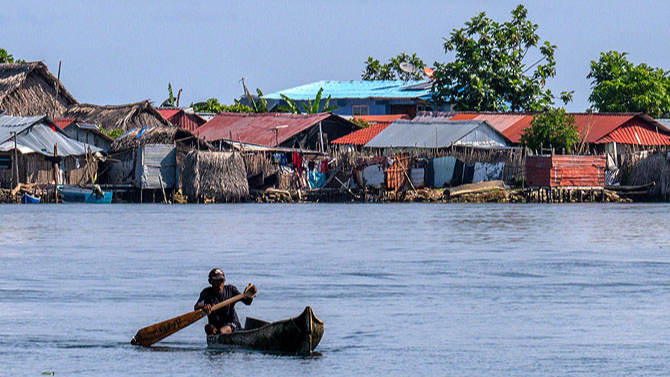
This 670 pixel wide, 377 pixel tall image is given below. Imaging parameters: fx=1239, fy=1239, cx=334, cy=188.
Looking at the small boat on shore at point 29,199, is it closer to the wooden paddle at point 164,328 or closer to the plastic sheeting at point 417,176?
the plastic sheeting at point 417,176

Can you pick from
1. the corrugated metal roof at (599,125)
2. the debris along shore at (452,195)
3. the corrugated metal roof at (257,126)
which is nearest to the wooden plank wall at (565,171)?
the debris along shore at (452,195)

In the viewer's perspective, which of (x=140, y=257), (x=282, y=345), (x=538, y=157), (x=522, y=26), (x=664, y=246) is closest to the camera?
(x=282, y=345)

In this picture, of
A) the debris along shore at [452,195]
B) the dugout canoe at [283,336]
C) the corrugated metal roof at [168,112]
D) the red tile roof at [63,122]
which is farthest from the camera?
the corrugated metal roof at [168,112]

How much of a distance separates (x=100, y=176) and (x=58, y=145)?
2645mm

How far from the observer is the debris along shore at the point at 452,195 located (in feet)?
151

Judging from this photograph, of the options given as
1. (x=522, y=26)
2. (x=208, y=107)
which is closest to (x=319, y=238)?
(x=522, y=26)

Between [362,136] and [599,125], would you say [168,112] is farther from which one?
[599,125]

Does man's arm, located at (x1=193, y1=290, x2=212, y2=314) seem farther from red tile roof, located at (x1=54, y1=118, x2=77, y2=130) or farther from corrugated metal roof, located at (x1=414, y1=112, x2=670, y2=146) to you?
red tile roof, located at (x1=54, y1=118, x2=77, y2=130)

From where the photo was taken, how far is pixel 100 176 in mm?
48781

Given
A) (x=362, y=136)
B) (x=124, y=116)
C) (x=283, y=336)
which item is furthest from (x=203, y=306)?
(x=124, y=116)

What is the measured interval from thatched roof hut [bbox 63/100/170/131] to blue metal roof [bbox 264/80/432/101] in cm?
1502

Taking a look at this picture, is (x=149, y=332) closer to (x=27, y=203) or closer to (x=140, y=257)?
(x=140, y=257)

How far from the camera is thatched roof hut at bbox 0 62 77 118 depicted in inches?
2093

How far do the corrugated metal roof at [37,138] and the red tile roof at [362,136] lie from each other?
34.7ft
